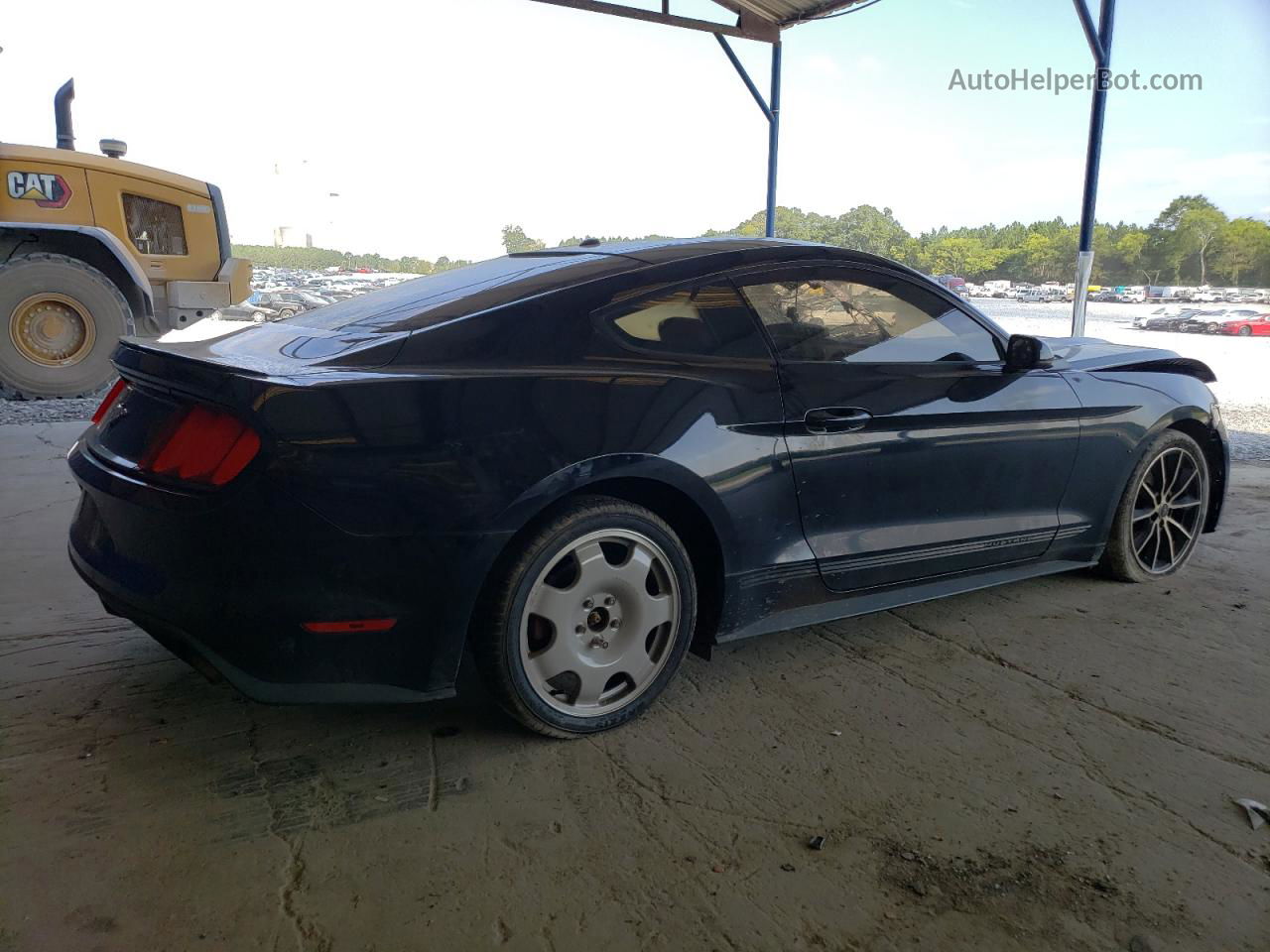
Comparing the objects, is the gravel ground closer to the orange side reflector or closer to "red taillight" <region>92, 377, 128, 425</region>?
"red taillight" <region>92, 377, 128, 425</region>

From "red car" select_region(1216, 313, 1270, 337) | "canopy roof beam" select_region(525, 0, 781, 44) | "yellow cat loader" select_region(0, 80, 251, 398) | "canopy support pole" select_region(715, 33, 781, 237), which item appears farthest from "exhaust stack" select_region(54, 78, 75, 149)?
"red car" select_region(1216, 313, 1270, 337)

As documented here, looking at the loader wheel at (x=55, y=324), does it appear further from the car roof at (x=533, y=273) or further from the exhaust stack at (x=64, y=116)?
the car roof at (x=533, y=273)

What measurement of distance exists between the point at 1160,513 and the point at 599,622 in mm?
2760

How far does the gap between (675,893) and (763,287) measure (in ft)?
5.76

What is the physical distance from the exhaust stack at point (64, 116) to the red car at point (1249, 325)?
13.1m

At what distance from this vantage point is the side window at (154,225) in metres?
8.30

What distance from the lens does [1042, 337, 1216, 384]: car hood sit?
366 centimetres

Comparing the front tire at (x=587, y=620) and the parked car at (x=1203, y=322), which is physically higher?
the parked car at (x=1203, y=322)

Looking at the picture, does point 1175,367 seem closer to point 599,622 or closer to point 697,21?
point 599,622

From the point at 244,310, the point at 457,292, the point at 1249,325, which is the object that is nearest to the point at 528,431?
the point at 457,292

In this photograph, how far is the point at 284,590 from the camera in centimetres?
211

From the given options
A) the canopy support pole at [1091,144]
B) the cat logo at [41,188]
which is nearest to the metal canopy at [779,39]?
the canopy support pole at [1091,144]

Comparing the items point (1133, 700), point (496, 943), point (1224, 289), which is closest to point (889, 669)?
point (1133, 700)

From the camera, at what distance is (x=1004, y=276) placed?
34.0ft
